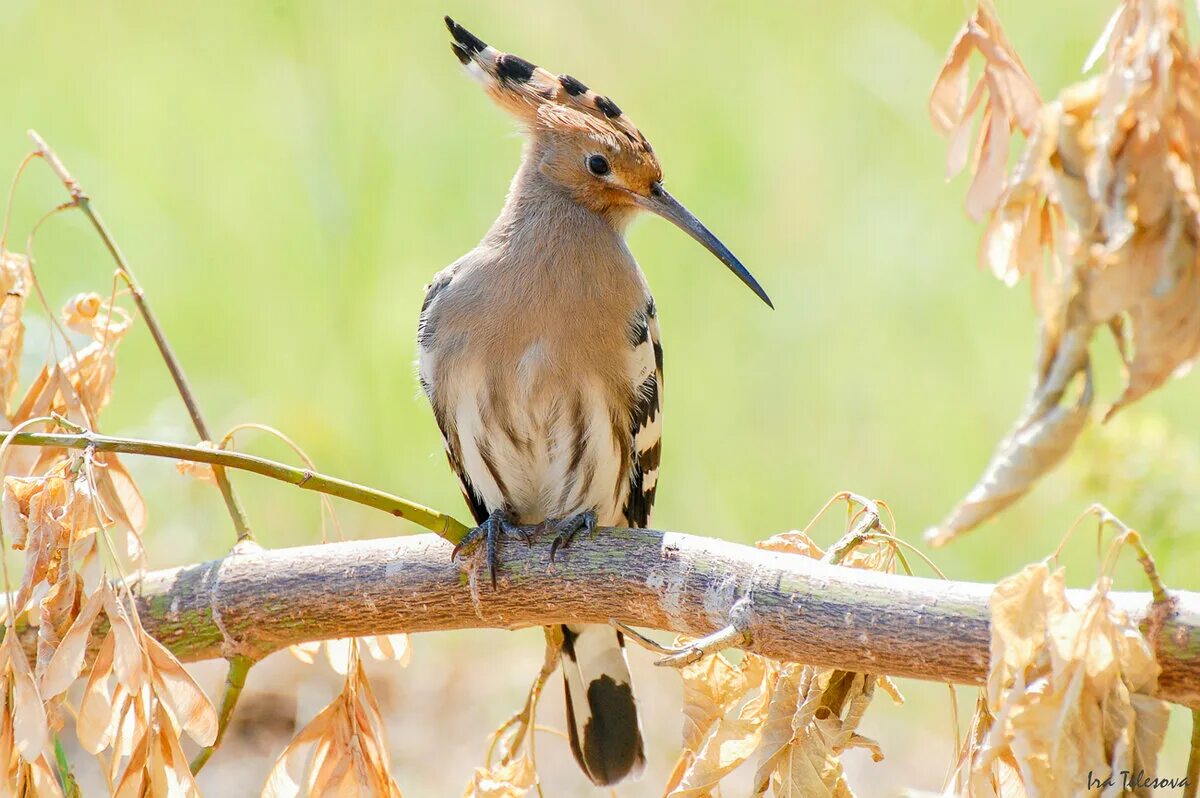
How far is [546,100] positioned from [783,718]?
5.91 feet

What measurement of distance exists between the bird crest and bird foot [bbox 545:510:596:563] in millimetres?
879

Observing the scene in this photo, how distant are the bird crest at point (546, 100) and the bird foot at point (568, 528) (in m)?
0.88

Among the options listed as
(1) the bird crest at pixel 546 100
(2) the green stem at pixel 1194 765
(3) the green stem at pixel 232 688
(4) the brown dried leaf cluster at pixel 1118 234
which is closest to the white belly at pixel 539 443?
(1) the bird crest at pixel 546 100

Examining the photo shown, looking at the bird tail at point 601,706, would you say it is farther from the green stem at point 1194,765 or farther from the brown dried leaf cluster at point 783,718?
the green stem at point 1194,765

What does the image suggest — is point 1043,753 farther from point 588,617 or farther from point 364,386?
point 364,386

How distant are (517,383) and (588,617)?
847 mm

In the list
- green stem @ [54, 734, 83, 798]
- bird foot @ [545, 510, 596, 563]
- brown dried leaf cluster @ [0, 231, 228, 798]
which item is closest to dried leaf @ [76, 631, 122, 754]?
brown dried leaf cluster @ [0, 231, 228, 798]

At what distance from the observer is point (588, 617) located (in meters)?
2.18

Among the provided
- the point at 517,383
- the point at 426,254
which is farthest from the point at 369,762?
the point at 426,254

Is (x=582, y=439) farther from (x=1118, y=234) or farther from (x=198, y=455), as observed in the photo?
(x=1118, y=234)

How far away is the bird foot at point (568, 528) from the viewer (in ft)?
7.55

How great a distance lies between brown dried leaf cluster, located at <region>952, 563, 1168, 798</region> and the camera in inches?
55.7

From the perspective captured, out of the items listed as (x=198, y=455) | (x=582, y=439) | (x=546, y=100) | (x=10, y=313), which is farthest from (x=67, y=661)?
(x=546, y=100)

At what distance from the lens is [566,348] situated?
291cm
